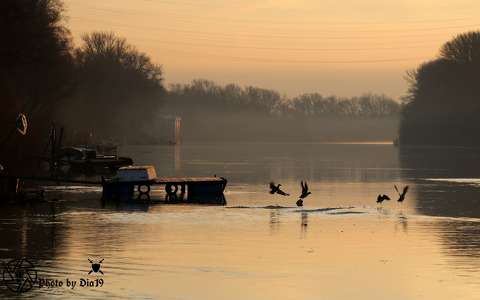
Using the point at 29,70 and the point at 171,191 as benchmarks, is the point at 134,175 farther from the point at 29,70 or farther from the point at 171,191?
the point at 29,70

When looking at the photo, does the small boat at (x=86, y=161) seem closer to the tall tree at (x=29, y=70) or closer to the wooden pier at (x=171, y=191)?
the tall tree at (x=29, y=70)

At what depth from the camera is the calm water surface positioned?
29.8 metres

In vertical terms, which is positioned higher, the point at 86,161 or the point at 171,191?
the point at 86,161

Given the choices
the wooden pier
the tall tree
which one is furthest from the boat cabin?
the tall tree

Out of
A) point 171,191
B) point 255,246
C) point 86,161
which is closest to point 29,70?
point 86,161

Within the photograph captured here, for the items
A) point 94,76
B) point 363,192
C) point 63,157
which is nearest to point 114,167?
point 63,157

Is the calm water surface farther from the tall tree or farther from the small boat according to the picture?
the small boat

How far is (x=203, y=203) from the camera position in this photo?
2351 inches

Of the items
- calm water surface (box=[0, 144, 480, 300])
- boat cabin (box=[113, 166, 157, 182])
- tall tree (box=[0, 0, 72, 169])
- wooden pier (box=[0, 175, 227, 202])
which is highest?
tall tree (box=[0, 0, 72, 169])

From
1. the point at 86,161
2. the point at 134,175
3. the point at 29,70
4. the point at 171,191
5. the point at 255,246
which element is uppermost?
the point at 29,70

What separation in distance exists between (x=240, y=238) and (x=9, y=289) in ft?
46.6

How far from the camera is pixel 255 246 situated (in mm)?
38844

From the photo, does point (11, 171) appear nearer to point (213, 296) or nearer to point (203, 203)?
point (203, 203)

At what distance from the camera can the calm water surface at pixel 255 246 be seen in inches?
1173
